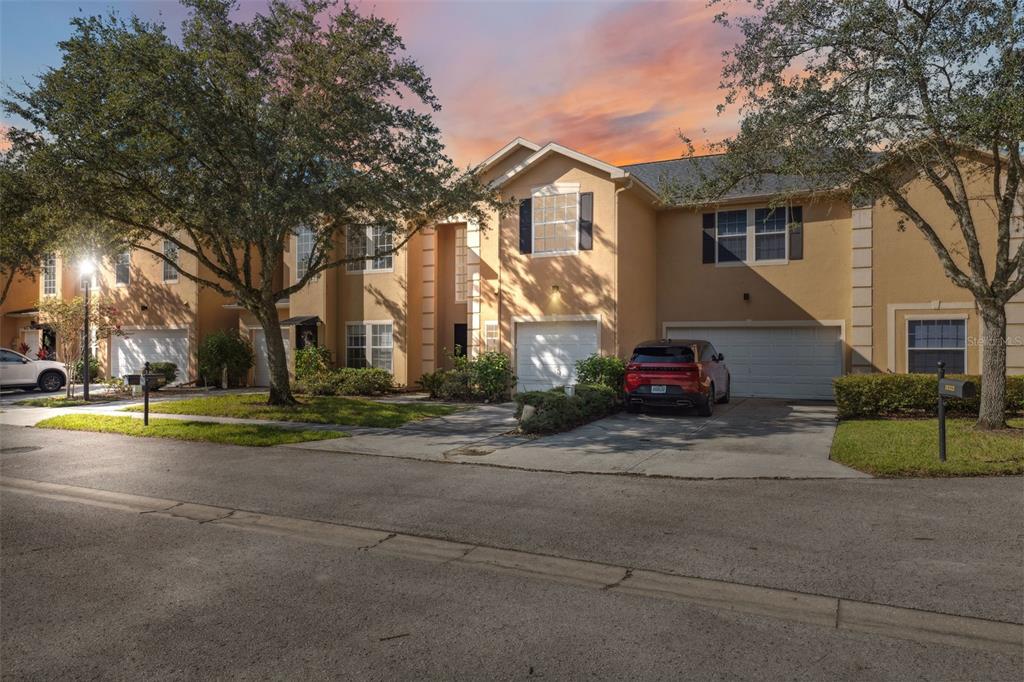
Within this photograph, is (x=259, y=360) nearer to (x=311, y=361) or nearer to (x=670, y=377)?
(x=311, y=361)

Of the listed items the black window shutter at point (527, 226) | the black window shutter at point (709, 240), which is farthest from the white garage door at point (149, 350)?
the black window shutter at point (709, 240)

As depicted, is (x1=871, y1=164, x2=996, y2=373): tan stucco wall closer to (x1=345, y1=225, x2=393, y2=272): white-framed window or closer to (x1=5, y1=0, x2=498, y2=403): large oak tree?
(x1=5, y1=0, x2=498, y2=403): large oak tree

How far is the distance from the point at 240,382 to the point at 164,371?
3125 millimetres

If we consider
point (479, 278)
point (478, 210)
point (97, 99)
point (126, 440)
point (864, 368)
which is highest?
point (97, 99)

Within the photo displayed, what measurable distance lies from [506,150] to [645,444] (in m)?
11.1

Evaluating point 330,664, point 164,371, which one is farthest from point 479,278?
point 330,664

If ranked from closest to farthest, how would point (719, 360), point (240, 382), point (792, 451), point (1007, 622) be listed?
1. point (1007, 622)
2. point (792, 451)
3. point (719, 360)
4. point (240, 382)

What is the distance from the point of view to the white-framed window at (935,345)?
54.1ft

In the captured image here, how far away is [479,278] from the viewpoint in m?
19.3

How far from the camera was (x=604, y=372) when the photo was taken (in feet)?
53.0

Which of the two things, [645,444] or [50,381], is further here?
[50,381]

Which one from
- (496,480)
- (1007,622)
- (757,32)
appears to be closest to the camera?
(1007,622)

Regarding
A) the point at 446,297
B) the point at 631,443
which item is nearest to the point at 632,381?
the point at 631,443

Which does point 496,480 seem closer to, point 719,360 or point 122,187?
point 719,360
